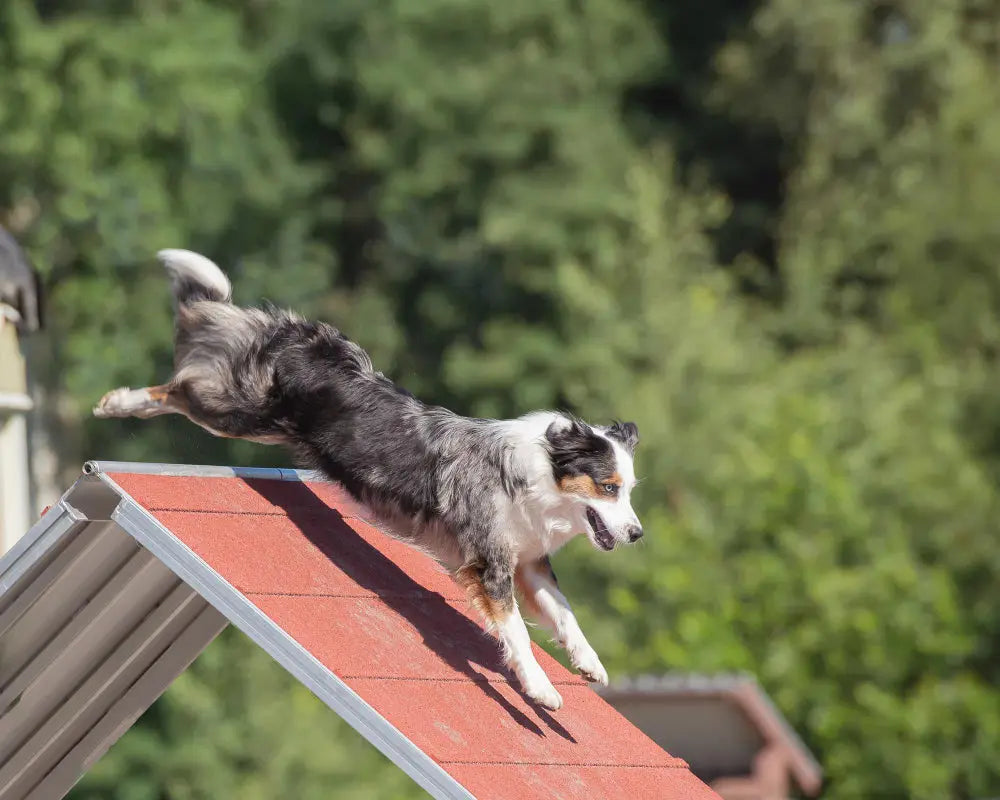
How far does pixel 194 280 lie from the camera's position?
656 centimetres

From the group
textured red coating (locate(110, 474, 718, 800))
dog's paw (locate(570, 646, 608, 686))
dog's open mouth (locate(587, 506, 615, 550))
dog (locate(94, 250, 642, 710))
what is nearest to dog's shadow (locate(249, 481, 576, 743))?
textured red coating (locate(110, 474, 718, 800))

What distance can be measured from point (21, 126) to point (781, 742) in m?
11.0

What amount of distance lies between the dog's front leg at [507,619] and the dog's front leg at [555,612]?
206 mm

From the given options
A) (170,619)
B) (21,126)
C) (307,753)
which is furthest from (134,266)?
(170,619)

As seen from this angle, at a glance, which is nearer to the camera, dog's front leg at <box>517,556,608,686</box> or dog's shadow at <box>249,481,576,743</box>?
dog's shadow at <box>249,481,576,743</box>

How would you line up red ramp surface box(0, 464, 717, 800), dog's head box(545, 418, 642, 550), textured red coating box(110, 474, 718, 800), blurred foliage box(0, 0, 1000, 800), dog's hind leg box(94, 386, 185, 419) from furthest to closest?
blurred foliage box(0, 0, 1000, 800)
dog's hind leg box(94, 386, 185, 419)
dog's head box(545, 418, 642, 550)
textured red coating box(110, 474, 718, 800)
red ramp surface box(0, 464, 717, 800)

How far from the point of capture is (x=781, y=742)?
14430 millimetres

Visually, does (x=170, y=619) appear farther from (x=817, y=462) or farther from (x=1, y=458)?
(x=817, y=462)

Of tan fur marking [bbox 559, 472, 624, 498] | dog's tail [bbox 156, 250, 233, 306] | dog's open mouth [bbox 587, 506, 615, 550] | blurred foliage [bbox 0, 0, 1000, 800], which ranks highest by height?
dog's tail [bbox 156, 250, 233, 306]

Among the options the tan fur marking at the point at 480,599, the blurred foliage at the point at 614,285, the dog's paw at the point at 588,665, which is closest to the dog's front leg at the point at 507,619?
the tan fur marking at the point at 480,599

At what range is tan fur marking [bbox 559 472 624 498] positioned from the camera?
5.64 metres

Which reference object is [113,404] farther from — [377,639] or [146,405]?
[377,639]

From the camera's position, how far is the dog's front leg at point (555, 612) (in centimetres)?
584

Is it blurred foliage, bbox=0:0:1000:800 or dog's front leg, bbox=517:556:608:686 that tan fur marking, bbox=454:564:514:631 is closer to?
dog's front leg, bbox=517:556:608:686
